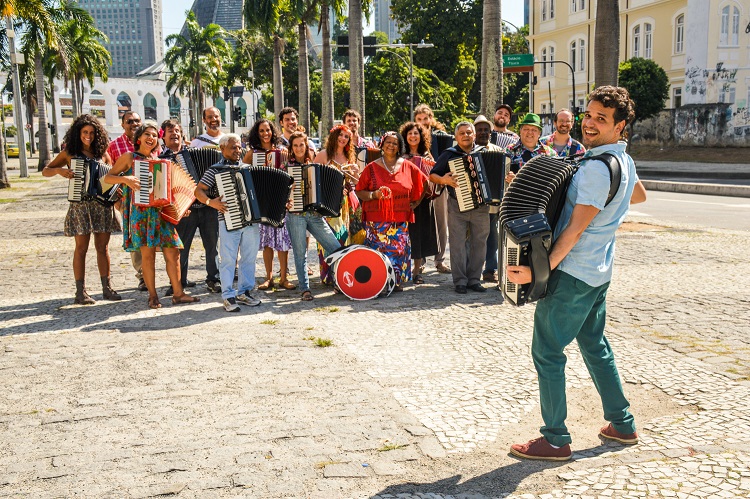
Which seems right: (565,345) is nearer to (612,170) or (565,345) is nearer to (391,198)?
(612,170)

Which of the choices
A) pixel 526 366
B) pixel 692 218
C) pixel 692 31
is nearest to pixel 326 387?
pixel 526 366

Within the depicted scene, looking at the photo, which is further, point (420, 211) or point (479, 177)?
point (420, 211)

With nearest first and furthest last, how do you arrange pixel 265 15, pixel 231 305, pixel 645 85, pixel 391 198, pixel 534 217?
pixel 534 217, pixel 231 305, pixel 391 198, pixel 265 15, pixel 645 85

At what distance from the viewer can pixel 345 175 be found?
9336mm

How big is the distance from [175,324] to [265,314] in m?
0.93

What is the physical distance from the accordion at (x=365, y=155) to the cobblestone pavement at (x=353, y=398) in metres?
1.97

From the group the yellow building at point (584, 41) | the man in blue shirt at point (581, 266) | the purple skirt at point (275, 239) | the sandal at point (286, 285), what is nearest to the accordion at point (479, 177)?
the purple skirt at point (275, 239)

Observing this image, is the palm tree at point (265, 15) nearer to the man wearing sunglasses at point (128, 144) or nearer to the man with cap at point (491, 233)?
the man wearing sunglasses at point (128, 144)

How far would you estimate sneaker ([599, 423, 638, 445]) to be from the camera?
457cm

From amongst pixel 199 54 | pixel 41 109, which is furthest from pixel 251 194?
pixel 199 54

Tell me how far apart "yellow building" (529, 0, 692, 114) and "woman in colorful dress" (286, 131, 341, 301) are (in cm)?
3950

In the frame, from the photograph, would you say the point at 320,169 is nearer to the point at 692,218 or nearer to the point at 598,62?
the point at 598,62

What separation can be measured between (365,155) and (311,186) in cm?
172

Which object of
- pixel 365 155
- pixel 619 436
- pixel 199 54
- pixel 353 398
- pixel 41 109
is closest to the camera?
pixel 619 436
